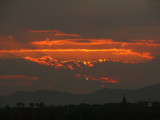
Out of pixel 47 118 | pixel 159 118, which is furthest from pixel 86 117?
pixel 159 118

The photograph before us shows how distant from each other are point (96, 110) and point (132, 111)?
640 inches

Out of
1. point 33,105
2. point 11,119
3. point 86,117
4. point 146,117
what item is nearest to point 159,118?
point 146,117

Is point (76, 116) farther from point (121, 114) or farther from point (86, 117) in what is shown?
point (121, 114)

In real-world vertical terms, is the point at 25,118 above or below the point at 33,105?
below

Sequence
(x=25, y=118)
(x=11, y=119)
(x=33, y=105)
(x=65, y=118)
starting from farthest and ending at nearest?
(x=33, y=105)
(x=65, y=118)
(x=11, y=119)
(x=25, y=118)

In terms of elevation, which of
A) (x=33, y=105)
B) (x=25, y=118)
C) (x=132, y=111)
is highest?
(x=33, y=105)

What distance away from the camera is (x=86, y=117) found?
457 ft

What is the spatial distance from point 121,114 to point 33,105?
70.3 m

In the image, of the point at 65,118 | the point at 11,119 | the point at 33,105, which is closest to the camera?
the point at 11,119

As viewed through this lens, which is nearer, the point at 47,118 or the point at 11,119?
the point at 11,119

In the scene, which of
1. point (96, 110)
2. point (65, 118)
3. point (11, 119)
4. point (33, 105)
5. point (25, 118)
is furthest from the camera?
point (33, 105)

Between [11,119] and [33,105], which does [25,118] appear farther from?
[33,105]

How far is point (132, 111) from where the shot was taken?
14225 cm

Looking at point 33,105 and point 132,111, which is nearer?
point 132,111
